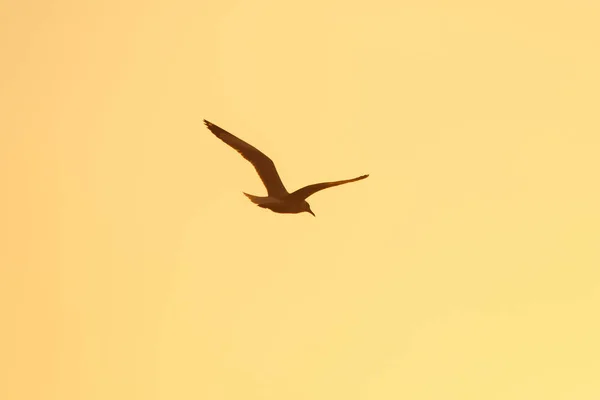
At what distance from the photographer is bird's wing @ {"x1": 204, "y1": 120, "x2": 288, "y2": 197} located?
327 centimetres

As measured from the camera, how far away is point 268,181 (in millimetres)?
3352

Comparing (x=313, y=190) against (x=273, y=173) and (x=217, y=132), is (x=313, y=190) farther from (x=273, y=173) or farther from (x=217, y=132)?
(x=217, y=132)

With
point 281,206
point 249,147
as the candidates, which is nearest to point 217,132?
point 249,147

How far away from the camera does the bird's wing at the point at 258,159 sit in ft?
10.7

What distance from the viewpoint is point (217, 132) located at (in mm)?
3322

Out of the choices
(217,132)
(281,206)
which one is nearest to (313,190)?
(281,206)

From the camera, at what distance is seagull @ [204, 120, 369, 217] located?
3268mm

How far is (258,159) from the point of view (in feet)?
10.8

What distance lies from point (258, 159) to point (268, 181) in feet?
0.37

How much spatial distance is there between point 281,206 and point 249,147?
25 centimetres

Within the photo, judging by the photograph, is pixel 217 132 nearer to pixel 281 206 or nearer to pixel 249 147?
pixel 249 147

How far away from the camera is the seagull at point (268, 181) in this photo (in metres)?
3.27

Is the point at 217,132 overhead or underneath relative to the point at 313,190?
overhead

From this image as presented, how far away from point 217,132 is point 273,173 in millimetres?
259
